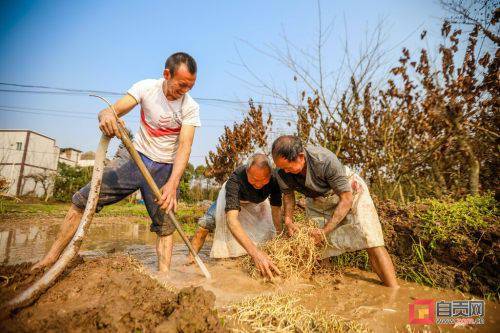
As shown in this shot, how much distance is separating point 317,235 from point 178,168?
174cm

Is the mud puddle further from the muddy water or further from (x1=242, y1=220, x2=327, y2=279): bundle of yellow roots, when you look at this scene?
(x1=242, y1=220, x2=327, y2=279): bundle of yellow roots

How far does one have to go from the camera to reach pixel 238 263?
3.89 meters

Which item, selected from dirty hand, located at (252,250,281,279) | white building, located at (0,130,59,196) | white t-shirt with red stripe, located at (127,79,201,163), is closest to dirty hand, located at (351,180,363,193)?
dirty hand, located at (252,250,281,279)

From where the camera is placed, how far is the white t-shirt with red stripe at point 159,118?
3037 millimetres

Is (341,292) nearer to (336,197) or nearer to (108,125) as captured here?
(336,197)

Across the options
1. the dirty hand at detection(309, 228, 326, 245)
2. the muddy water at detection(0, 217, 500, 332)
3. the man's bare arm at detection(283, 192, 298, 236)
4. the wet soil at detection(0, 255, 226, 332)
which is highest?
the man's bare arm at detection(283, 192, 298, 236)

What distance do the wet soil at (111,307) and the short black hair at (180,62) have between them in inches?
75.9

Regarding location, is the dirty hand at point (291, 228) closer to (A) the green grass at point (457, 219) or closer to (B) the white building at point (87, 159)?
(A) the green grass at point (457, 219)

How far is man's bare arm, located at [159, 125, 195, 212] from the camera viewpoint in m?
2.79

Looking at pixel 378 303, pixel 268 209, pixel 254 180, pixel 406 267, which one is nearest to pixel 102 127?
pixel 254 180

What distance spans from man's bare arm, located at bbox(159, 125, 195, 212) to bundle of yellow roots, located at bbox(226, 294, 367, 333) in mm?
1119

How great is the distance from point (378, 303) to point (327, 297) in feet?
1.48

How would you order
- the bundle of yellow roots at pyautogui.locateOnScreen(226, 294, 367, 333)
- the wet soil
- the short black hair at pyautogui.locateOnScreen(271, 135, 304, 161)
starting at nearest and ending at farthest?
the wet soil
the bundle of yellow roots at pyautogui.locateOnScreen(226, 294, 367, 333)
the short black hair at pyautogui.locateOnScreen(271, 135, 304, 161)

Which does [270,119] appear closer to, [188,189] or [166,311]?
[166,311]
